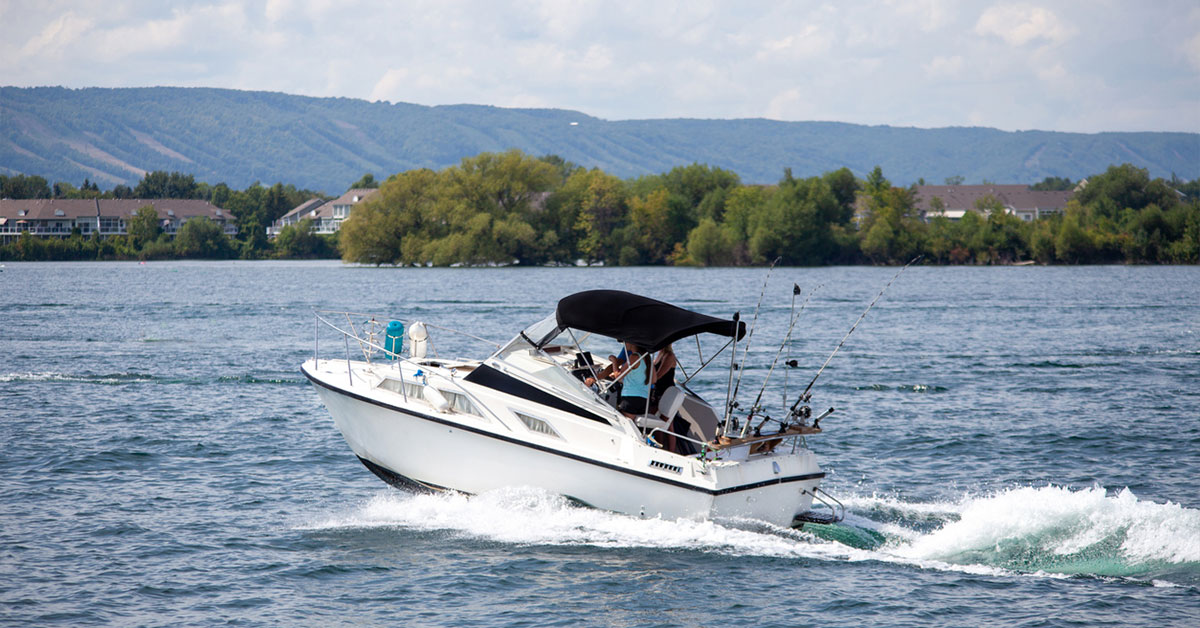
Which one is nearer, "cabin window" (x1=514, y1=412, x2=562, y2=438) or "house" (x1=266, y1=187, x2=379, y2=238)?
"cabin window" (x1=514, y1=412, x2=562, y2=438)

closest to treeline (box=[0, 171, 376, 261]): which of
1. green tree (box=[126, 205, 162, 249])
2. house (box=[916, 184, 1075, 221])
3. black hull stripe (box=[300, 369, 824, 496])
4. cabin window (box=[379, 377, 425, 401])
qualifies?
green tree (box=[126, 205, 162, 249])

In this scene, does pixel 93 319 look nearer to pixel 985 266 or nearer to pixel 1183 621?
pixel 1183 621

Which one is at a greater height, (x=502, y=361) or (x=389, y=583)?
(x=502, y=361)

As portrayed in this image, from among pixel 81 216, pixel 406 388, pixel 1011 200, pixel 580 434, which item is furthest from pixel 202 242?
pixel 580 434

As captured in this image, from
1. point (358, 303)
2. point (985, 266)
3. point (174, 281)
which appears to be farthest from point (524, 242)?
point (358, 303)

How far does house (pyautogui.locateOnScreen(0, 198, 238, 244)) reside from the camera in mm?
143750

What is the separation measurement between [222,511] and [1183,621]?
1038 cm

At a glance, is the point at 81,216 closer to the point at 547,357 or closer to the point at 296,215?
the point at 296,215

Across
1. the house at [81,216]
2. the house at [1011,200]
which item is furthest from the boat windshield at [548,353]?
the house at [1011,200]

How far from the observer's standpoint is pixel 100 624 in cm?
1006

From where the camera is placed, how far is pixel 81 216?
14625 centimetres

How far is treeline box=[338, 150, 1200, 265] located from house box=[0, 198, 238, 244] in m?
57.2

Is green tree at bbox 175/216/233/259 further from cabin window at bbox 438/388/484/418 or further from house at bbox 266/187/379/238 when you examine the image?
cabin window at bbox 438/388/484/418

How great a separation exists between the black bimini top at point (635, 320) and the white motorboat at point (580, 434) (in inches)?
0.6
